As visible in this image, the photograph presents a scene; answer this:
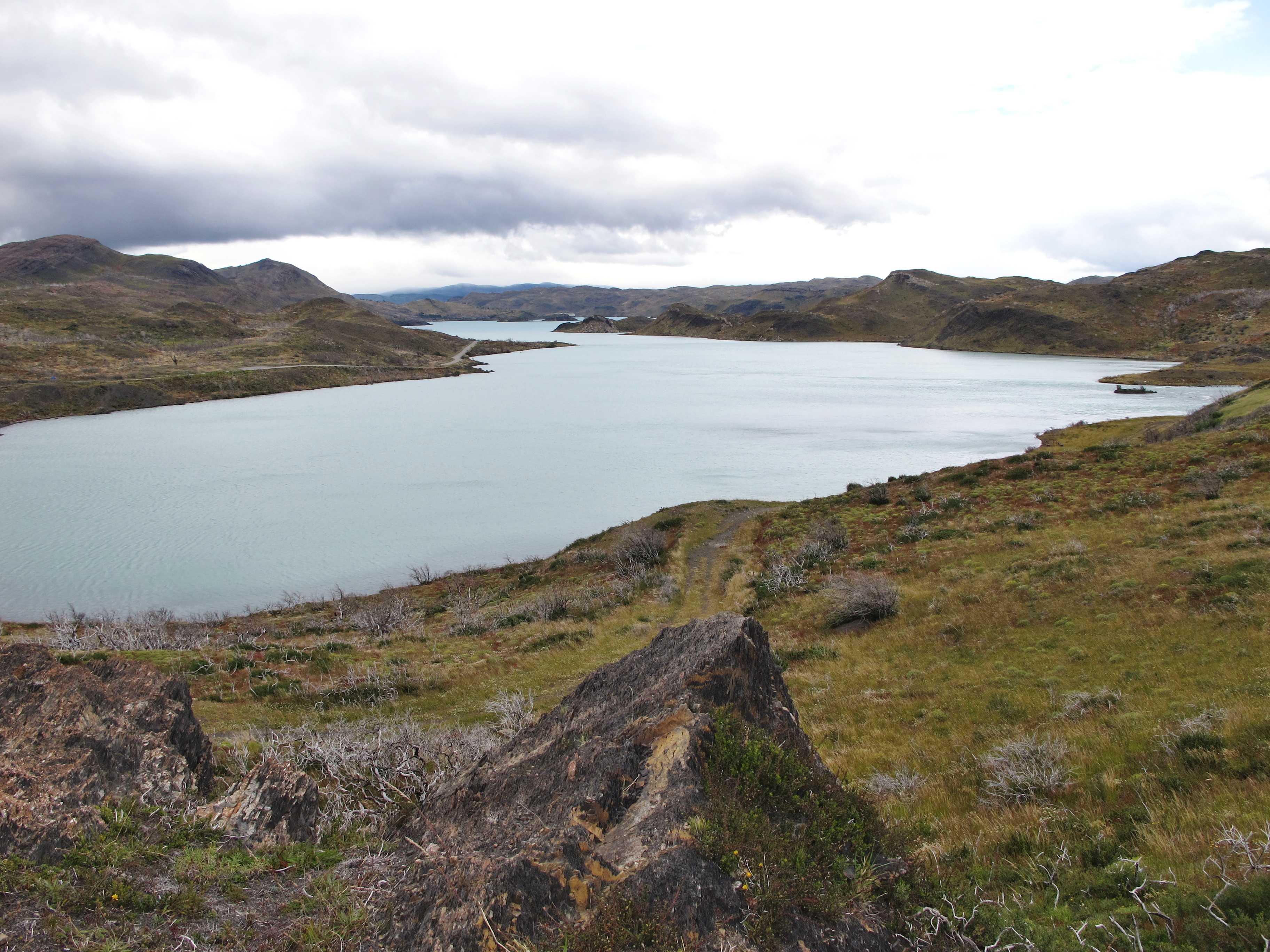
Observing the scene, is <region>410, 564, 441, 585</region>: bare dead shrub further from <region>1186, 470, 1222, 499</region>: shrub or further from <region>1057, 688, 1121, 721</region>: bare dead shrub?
<region>1186, 470, 1222, 499</region>: shrub

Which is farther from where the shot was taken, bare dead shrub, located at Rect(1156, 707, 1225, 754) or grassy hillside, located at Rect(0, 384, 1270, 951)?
bare dead shrub, located at Rect(1156, 707, 1225, 754)

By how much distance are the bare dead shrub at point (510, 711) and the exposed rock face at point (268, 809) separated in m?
3.43

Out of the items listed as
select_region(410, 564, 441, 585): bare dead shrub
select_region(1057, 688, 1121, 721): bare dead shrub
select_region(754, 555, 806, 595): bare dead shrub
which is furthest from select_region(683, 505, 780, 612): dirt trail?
select_region(1057, 688, 1121, 721): bare dead shrub

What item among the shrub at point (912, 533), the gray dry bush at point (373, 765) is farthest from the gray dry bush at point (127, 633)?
the shrub at point (912, 533)

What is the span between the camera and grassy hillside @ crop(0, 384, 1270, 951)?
4.96 metres

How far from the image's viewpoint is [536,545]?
1345 inches

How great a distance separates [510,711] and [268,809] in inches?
250

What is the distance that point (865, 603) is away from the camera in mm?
17750

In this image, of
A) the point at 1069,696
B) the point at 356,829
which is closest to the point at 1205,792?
the point at 1069,696

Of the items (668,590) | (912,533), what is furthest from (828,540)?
(668,590)

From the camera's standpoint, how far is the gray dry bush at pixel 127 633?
17609 millimetres

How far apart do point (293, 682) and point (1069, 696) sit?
15.3 m

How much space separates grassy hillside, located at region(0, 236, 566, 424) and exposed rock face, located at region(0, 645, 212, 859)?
85.7m

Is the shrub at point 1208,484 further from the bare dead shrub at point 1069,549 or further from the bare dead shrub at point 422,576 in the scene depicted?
the bare dead shrub at point 422,576
